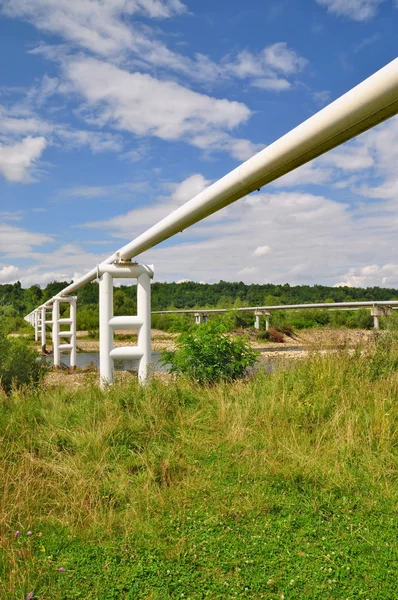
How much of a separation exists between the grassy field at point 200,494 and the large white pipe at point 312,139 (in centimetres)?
197

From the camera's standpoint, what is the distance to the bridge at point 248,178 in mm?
2557

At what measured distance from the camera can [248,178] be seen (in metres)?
3.56

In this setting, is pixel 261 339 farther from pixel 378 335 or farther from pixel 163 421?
pixel 163 421

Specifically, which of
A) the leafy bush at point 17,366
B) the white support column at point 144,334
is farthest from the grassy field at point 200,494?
the leafy bush at point 17,366

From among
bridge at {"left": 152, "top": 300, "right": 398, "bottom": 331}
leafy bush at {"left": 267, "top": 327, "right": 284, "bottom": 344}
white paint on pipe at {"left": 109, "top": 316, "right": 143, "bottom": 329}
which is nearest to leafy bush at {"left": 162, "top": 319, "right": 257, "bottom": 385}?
white paint on pipe at {"left": 109, "top": 316, "right": 143, "bottom": 329}

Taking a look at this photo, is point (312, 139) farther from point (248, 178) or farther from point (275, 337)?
point (275, 337)

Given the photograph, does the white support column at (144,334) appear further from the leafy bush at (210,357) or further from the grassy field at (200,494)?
the leafy bush at (210,357)

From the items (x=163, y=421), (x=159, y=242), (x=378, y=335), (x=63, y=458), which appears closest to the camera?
(x=63, y=458)

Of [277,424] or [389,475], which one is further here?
[277,424]

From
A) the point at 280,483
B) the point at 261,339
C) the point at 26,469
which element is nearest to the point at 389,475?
the point at 280,483

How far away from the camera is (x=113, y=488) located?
11.4ft

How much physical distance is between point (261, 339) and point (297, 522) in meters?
23.7

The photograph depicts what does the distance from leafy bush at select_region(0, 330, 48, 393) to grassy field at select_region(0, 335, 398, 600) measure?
223 centimetres

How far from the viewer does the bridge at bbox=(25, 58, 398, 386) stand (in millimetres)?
2557
